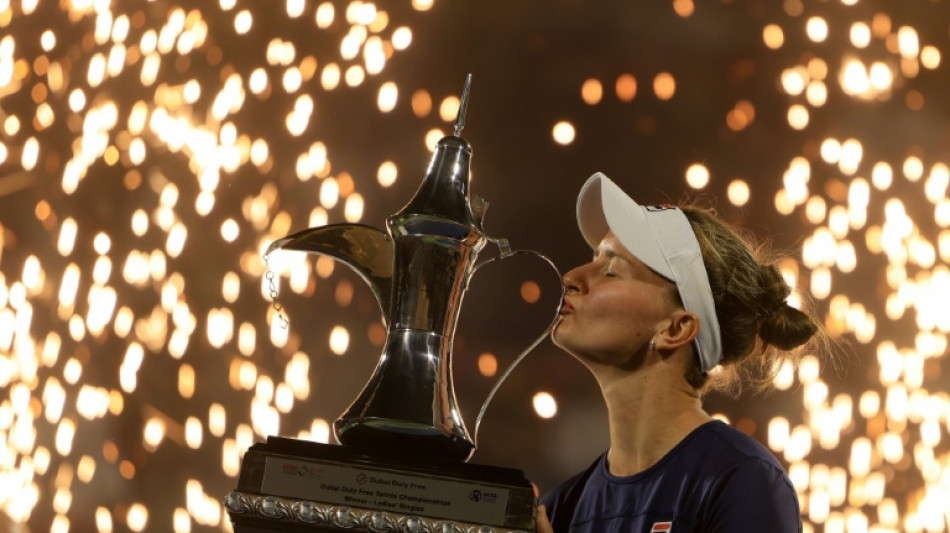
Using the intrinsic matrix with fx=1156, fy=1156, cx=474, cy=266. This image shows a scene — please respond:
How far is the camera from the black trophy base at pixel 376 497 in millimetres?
897

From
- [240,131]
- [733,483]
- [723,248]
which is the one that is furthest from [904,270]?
Answer: [240,131]

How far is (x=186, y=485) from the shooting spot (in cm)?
190

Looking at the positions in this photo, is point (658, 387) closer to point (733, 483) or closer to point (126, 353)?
point (733, 483)

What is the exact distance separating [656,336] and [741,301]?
0.36 feet

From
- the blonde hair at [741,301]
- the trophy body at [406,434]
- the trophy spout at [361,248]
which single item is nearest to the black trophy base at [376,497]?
the trophy body at [406,434]

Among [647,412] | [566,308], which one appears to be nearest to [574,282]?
[566,308]

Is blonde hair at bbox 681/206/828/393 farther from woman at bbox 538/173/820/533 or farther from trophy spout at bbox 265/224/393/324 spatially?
trophy spout at bbox 265/224/393/324

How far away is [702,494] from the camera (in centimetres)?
106

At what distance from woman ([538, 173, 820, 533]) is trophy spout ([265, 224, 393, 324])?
0.78 ft

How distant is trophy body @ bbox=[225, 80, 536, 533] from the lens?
35.5 inches

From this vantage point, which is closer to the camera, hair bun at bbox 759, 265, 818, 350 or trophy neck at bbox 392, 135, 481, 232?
trophy neck at bbox 392, 135, 481, 232

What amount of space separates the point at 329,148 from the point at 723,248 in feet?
2.70

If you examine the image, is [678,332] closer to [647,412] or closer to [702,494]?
[647,412]

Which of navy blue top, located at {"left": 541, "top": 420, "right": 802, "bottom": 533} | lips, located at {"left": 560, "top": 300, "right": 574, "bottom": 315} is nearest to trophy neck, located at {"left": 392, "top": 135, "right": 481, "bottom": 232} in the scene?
lips, located at {"left": 560, "top": 300, "right": 574, "bottom": 315}
